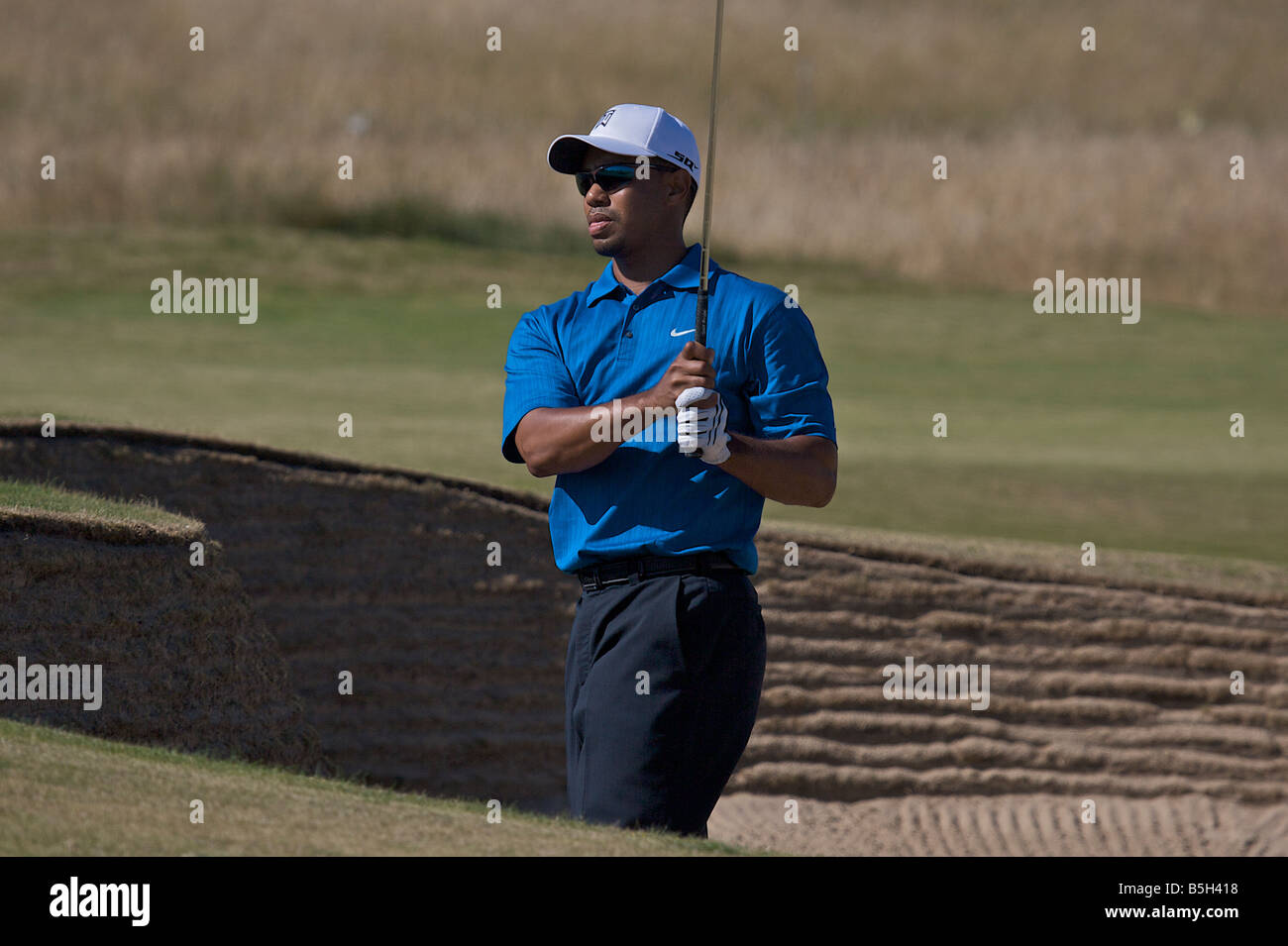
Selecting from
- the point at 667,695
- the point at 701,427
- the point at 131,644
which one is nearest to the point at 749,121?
the point at 131,644

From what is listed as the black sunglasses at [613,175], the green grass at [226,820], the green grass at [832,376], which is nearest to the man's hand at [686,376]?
the black sunglasses at [613,175]

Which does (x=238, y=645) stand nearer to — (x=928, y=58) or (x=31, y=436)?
(x=31, y=436)

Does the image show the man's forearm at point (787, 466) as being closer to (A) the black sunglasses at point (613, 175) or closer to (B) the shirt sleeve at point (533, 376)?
(B) the shirt sleeve at point (533, 376)

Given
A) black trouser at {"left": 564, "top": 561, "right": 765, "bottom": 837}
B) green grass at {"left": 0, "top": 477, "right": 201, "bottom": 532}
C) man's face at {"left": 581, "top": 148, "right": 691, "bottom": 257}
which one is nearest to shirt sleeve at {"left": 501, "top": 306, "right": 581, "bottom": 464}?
man's face at {"left": 581, "top": 148, "right": 691, "bottom": 257}

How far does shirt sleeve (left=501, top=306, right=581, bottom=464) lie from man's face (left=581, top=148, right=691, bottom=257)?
0.27m

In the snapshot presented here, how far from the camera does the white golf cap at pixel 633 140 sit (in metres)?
4.41

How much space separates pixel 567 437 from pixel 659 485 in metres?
0.25

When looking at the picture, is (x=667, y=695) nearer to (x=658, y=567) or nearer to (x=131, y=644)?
(x=658, y=567)

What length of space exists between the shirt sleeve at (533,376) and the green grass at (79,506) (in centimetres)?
272

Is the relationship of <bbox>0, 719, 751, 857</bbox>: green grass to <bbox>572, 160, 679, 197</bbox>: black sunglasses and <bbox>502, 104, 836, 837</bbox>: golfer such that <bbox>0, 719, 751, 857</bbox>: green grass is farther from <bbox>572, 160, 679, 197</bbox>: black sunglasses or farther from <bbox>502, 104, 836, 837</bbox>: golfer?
<bbox>572, 160, 679, 197</bbox>: black sunglasses

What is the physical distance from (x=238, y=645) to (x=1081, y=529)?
655 cm

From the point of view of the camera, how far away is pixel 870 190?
3516 cm
